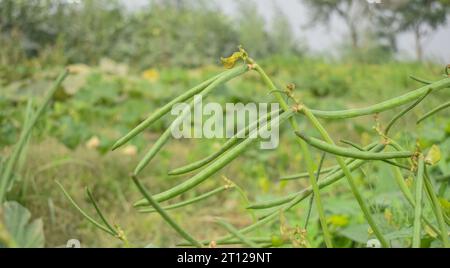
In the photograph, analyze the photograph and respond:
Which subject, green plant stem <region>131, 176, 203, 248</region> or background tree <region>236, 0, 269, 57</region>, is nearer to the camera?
green plant stem <region>131, 176, 203, 248</region>

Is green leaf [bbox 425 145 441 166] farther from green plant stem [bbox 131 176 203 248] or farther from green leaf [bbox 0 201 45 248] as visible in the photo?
green leaf [bbox 0 201 45 248]

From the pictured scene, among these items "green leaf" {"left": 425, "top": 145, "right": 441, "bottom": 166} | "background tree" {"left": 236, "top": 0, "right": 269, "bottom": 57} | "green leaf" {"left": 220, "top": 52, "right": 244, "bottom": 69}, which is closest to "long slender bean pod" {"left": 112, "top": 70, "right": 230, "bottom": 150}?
"green leaf" {"left": 220, "top": 52, "right": 244, "bottom": 69}

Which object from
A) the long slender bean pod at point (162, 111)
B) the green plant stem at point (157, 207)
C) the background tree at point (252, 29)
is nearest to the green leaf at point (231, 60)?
the long slender bean pod at point (162, 111)

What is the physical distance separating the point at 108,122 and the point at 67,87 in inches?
10.2

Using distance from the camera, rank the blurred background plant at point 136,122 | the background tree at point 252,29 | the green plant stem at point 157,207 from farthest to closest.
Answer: the background tree at point 252,29 < the blurred background plant at point 136,122 < the green plant stem at point 157,207

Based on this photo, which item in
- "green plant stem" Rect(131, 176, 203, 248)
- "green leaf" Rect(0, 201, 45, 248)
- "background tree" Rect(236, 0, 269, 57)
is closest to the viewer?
"green plant stem" Rect(131, 176, 203, 248)

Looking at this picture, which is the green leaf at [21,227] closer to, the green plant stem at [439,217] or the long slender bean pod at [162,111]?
the long slender bean pod at [162,111]

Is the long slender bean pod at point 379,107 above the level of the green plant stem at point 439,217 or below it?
above

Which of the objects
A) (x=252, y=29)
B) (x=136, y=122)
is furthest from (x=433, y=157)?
(x=252, y=29)

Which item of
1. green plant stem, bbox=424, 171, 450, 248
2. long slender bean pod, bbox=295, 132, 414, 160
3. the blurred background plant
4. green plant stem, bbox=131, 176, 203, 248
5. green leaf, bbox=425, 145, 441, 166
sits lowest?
green plant stem, bbox=131, 176, 203, 248

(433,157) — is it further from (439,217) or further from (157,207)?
(157,207)
